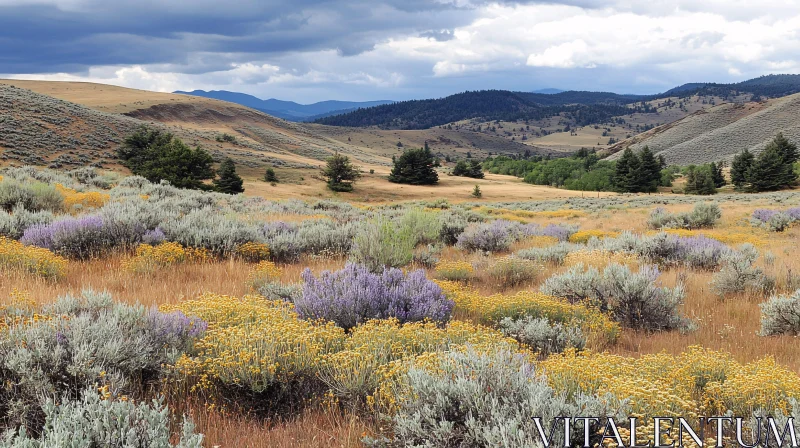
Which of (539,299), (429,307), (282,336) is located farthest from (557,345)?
(282,336)

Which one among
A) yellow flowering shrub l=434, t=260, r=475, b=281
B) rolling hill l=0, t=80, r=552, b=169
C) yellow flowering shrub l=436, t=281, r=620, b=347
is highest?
rolling hill l=0, t=80, r=552, b=169

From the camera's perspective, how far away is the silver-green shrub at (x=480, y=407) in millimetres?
2354

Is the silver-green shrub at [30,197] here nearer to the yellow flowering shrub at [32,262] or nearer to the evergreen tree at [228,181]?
the yellow flowering shrub at [32,262]

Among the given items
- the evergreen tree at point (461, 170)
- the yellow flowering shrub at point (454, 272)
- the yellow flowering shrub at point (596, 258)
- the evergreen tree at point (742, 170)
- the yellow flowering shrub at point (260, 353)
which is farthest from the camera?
the evergreen tree at point (461, 170)

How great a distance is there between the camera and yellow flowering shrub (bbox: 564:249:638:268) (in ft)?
27.9

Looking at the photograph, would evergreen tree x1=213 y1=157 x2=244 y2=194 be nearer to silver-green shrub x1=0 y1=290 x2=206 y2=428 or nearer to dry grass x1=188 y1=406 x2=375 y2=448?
silver-green shrub x1=0 y1=290 x2=206 y2=428

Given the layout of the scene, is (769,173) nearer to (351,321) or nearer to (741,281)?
(741,281)

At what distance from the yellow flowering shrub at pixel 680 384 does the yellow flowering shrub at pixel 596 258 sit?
508 cm

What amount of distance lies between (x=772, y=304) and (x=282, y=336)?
5.54 meters

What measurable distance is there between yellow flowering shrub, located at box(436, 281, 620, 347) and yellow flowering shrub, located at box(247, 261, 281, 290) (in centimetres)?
252

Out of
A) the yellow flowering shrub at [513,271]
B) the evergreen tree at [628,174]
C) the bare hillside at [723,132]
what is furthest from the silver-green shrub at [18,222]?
the bare hillside at [723,132]

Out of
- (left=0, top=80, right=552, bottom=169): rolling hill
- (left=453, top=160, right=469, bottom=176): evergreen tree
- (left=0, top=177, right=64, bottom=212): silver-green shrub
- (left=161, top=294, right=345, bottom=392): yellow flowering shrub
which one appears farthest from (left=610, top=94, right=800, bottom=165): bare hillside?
(left=161, top=294, right=345, bottom=392): yellow flowering shrub

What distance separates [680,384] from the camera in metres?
3.10

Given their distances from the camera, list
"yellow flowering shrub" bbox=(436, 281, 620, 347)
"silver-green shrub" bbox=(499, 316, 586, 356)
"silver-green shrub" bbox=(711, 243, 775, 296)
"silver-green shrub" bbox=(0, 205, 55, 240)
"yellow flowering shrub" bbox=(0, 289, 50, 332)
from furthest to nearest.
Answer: "silver-green shrub" bbox=(0, 205, 55, 240), "silver-green shrub" bbox=(711, 243, 775, 296), "yellow flowering shrub" bbox=(436, 281, 620, 347), "silver-green shrub" bbox=(499, 316, 586, 356), "yellow flowering shrub" bbox=(0, 289, 50, 332)
